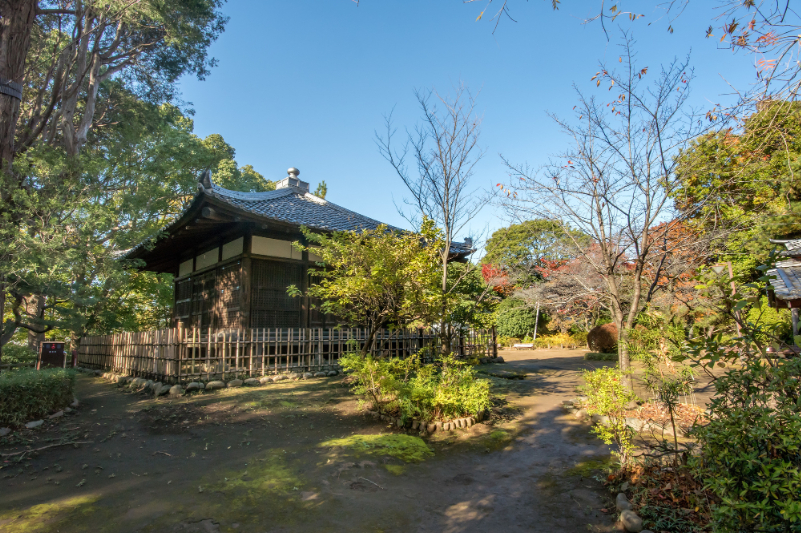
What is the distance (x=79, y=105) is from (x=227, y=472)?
45.4ft

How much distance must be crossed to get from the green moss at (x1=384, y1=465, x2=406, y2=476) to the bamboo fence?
3493mm

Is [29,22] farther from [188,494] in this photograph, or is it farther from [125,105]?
[188,494]

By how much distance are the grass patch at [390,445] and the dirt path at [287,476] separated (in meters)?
0.13

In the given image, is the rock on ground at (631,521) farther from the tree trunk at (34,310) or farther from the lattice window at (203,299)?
the tree trunk at (34,310)

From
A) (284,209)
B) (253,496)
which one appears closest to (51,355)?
(284,209)

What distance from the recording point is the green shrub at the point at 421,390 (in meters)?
6.16

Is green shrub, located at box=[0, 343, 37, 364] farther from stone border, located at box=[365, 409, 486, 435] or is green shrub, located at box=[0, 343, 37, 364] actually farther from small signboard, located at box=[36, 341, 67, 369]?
stone border, located at box=[365, 409, 486, 435]

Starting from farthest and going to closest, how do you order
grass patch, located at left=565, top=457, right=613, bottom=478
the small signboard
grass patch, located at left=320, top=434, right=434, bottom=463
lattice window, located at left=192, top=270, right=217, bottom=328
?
lattice window, located at left=192, top=270, right=217, bottom=328 → the small signboard → grass patch, located at left=320, top=434, right=434, bottom=463 → grass patch, located at left=565, top=457, right=613, bottom=478

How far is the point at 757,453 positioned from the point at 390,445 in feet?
12.7

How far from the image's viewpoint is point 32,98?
12.5 m

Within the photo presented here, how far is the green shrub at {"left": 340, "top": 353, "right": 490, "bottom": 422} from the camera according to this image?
616 cm

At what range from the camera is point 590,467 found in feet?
14.8

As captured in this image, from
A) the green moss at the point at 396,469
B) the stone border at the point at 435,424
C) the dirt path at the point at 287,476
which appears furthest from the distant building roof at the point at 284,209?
the green moss at the point at 396,469

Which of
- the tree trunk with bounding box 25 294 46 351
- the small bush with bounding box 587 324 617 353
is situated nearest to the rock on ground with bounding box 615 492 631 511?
the tree trunk with bounding box 25 294 46 351
